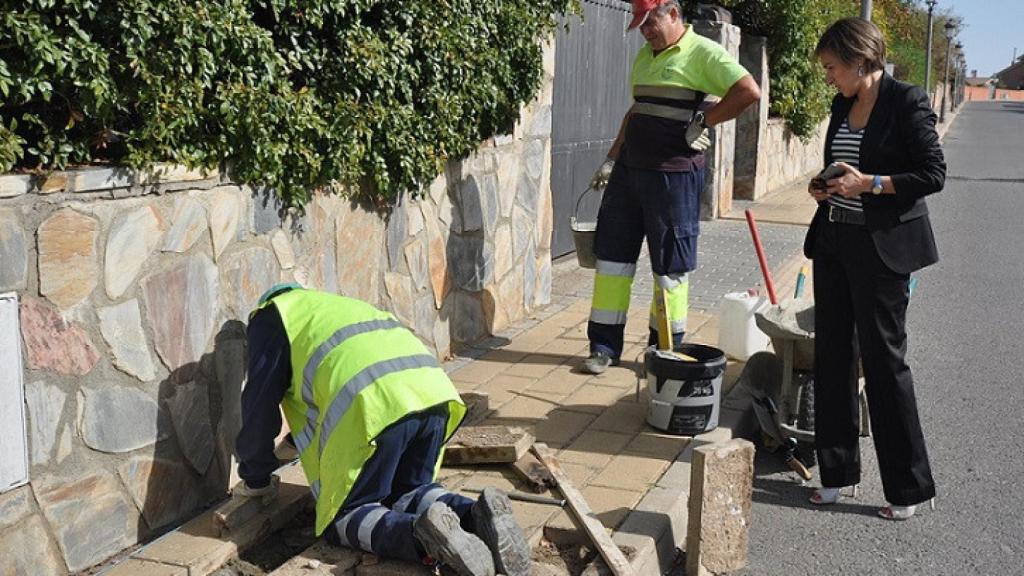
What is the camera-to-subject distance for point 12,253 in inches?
135

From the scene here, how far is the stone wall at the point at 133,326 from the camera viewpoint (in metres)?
3.55

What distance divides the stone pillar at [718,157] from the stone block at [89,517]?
9.40 meters

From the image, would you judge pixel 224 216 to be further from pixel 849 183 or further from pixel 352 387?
pixel 849 183

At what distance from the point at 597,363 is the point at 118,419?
119 inches

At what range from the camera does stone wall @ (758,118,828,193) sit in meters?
16.1

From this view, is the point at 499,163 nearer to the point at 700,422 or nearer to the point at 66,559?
the point at 700,422

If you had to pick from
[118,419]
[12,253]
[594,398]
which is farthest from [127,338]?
[594,398]

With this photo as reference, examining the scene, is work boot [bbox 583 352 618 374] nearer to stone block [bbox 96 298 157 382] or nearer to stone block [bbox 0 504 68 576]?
stone block [bbox 96 298 157 382]

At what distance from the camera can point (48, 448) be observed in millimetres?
3623

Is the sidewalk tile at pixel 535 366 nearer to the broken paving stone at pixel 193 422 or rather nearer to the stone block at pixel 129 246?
the broken paving stone at pixel 193 422

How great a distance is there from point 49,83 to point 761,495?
3.29m

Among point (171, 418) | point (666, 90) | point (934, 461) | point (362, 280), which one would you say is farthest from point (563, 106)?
point (171, 418)

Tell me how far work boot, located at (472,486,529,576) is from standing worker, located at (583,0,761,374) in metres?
2.63

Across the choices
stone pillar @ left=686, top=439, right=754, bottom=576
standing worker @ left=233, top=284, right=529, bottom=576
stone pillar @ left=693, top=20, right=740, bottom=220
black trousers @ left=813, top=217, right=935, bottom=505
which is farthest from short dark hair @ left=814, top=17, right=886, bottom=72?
stone pillar @ left=693, top=20, right=740, bottom=220
